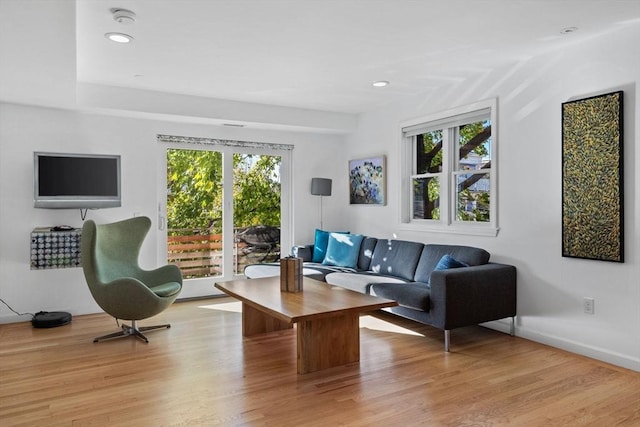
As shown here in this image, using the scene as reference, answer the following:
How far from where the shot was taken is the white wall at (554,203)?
127 inches

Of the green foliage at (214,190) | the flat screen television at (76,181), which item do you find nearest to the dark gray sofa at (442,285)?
the green foliage at (214,190)

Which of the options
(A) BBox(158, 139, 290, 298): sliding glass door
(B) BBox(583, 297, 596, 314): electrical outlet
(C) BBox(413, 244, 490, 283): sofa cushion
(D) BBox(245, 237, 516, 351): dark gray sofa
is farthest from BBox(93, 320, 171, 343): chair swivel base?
(B) BBox(583, 297, 596, 314): electrical outlet

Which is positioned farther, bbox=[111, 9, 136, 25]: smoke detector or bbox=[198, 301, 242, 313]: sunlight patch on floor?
bbox=[198, 301, 242, 313]: sunlight patch on floor

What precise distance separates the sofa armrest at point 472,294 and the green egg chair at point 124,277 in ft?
7.65

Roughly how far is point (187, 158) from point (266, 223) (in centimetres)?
135

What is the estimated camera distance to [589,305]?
3498 mm

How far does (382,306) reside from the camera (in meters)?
3.35

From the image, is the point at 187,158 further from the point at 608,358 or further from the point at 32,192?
the point at 608,358

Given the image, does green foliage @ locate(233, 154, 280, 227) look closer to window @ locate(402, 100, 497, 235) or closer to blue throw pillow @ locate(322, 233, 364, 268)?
blue throw pillow @ locate(322, 233, 364, 268)

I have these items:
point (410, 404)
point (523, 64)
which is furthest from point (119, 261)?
point (523, 64)

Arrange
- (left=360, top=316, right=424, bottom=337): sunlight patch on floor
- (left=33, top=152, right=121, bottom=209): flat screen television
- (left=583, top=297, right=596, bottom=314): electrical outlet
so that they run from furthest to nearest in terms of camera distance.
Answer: (left=33, top=152, right=121, bottom=209): flat screen television
(left=360, top=316, right=424, bottom=337): sunlight patch on floor
(left=583, top=297, right=596, bottom=314): electrical outlet

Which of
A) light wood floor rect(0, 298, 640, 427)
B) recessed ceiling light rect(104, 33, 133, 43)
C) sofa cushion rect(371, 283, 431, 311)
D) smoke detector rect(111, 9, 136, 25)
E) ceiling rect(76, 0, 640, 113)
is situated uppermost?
ceiling rect(76, 0, 640, 113)

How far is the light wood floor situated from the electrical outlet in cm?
37

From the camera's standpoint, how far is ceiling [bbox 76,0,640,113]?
2893mm
